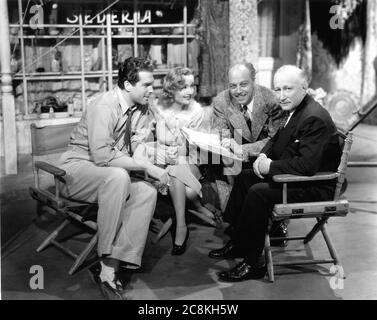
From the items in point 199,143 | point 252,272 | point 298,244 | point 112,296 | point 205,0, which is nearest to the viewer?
point 112,296

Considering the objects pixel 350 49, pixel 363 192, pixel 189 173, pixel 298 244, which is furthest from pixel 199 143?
pixel 350 49

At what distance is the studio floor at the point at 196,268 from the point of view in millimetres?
3812

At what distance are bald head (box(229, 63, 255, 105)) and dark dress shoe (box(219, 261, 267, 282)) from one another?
1.32m

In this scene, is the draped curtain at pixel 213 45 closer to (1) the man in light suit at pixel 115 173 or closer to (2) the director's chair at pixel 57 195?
(2) the director's chair at pixel 57 195

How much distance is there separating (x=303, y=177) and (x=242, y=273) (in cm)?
75

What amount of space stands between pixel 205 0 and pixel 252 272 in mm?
4895

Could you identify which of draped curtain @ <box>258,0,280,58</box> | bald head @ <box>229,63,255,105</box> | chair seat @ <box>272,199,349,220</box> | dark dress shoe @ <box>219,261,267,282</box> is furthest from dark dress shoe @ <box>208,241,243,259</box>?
draped curtain @ <box>258,0,280,58</box>

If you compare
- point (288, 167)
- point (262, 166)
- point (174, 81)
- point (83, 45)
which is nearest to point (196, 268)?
point (262, 166)

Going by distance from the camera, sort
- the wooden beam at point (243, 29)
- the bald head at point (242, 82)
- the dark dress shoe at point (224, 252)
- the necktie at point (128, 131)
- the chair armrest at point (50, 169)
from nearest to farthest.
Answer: the chair armrest at point (50, 169), the necktie at point (128, 131), the dark dress shoe at point (224, 252), the bald head at point (242, 82), the wooden beam at point (243, 29)

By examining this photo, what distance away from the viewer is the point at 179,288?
389cm

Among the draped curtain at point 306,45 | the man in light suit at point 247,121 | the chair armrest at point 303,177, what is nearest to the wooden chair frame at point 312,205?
the chair armrest at point 303,177

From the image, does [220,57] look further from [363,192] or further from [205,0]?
[363,192]

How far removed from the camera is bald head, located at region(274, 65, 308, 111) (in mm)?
3975

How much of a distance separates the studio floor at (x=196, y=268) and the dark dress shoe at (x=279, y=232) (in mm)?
95
